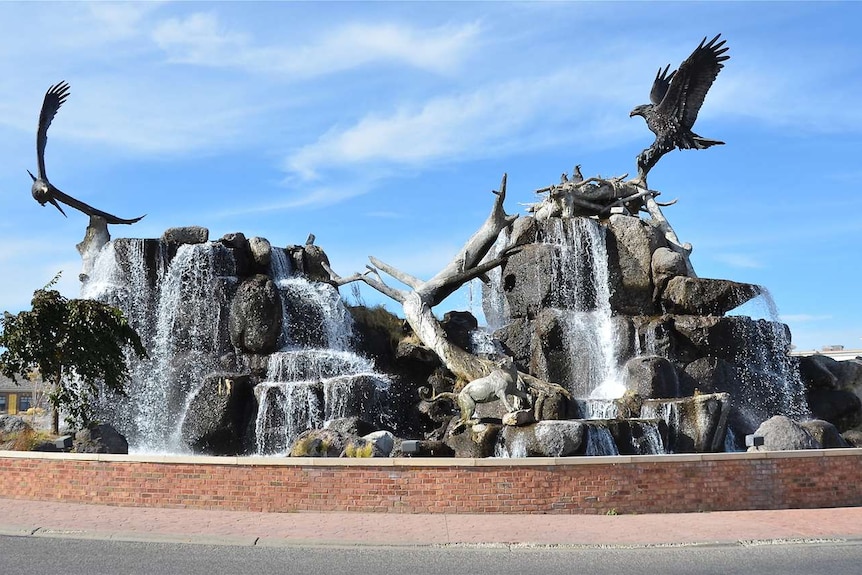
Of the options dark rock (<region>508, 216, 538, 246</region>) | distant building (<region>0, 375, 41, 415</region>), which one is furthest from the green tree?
distant building (<region>0, 375, 41, 415</region>)

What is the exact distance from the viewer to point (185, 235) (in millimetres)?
32594

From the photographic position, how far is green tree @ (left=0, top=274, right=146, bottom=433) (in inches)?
785

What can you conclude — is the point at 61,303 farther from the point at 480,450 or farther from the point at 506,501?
the point at 506,501

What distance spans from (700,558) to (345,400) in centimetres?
1566

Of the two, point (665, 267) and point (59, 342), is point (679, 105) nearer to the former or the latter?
point (665, 267)

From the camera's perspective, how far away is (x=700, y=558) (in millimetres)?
10672

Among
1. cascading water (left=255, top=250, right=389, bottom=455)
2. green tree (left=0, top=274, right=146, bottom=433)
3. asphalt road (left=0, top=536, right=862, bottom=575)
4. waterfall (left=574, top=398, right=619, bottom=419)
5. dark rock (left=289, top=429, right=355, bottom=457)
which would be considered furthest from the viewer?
cascading water (left=255, top=250, right=389, bottom=455)

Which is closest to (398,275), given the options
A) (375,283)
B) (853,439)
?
(375,283)

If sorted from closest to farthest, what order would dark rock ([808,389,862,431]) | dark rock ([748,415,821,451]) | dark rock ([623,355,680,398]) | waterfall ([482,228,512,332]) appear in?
dark rock ([748,415,821,451]), dark rock ([623,355,680,398]), dark rock ([808,389,862,431]), waterfall ([482,228,512,332])

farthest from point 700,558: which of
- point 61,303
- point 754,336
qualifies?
point 754,336

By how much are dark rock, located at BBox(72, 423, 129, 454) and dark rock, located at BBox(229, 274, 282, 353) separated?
367 inches

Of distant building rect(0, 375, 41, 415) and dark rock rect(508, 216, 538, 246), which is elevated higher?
dark rock rect(508, 216, 538, 246)

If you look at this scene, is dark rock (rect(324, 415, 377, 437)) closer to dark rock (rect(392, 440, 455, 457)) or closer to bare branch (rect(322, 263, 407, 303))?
dark rock (rect(392, 440, 455, 457))

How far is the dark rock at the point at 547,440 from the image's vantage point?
19.5 meters
